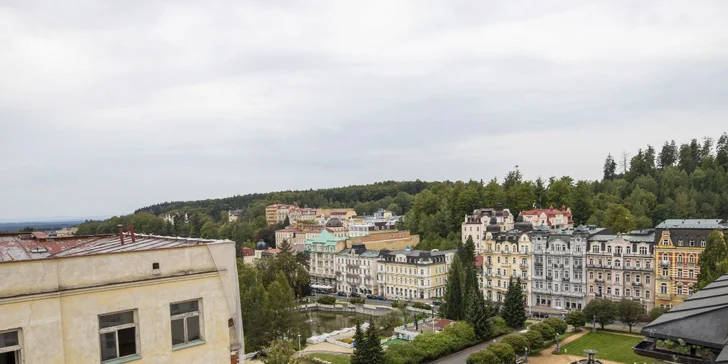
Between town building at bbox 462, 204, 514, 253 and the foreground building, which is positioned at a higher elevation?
the foreground building

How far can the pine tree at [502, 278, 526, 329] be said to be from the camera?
158 ft

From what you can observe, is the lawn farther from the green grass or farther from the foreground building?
the foreground building

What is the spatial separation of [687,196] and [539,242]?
1634 inches

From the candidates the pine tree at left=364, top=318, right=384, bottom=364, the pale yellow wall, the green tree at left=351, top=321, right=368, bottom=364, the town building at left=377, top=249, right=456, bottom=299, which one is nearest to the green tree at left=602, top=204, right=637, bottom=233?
the town building at left=377, top=249, right=456, bottom=299

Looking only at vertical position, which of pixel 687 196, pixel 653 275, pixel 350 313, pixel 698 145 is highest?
pixel 698 145

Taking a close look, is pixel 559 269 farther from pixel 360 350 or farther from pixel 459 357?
pixel 360 350

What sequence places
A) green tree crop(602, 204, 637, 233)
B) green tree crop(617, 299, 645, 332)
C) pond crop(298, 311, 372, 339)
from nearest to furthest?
green tree crop(617, 299, 645, 332) → pond crop(298, 311, 372, 339) → green tree crop(602, 204, 637, 233)

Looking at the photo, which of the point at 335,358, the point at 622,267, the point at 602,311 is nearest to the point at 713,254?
the point at 602,311

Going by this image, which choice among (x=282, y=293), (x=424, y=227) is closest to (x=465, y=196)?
(x=424, y=227)

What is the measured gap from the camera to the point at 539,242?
194 feet

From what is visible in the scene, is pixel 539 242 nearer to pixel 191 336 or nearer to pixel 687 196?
pixel 687 196

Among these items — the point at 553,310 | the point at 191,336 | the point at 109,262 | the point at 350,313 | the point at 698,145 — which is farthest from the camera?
the point at 698,145

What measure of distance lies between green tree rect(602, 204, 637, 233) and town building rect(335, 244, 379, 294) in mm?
34103

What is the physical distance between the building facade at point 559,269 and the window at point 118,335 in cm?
5514
